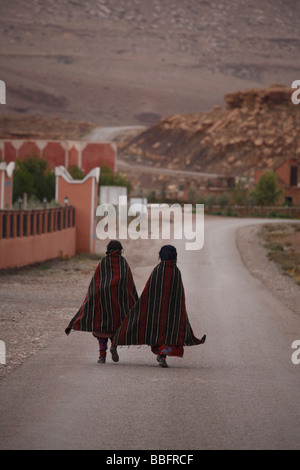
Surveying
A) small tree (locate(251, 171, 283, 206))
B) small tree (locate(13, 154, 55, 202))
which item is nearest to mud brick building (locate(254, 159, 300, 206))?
small tree (locate(251, 171, 283, 206))

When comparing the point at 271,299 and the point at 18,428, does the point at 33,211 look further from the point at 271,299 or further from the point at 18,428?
the point at 18,428

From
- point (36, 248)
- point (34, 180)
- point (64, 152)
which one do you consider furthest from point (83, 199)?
point (64, 152)

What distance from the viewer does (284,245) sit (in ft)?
157

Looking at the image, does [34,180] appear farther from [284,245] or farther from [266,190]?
[266,190]

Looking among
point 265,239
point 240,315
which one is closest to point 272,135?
point 265,239

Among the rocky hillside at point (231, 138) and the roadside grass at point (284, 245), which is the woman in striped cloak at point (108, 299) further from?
the rocky hillside at point (231, 138)

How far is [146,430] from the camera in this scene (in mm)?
7301

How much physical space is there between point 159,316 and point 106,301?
0.73 m

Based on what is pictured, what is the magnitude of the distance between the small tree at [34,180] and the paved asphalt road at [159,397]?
41.8 m

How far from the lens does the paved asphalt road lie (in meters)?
7.05

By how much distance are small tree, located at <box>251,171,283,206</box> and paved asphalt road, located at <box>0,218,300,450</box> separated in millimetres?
75737

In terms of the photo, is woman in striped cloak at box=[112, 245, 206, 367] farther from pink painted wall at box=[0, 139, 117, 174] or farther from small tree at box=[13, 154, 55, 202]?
pink painted wall at box=[0, 139, 117, 174]

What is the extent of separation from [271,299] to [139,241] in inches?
967
